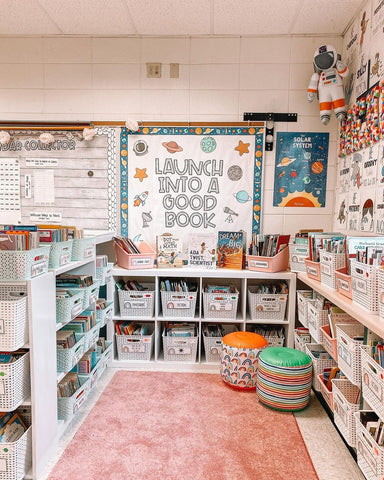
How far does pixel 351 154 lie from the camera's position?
2.79m

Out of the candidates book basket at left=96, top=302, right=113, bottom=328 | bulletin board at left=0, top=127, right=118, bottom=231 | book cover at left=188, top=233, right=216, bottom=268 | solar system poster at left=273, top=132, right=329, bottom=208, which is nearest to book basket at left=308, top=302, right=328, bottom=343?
book cover at left=188, top=233, right=216, bottom=268

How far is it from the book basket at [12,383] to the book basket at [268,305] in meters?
1.84

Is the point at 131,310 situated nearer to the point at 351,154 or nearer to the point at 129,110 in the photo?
the point at 129,110

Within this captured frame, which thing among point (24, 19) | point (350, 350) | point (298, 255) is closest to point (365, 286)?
point (350, 350)

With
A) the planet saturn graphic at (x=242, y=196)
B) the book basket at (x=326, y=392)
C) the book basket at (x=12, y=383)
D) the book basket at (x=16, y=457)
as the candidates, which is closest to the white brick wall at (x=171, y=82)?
the planet saturn graphic at (x=242, y=196)

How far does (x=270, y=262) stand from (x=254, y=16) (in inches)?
76.7

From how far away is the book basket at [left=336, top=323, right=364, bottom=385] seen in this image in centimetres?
166

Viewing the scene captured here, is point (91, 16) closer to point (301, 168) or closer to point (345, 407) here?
point (301, 168)

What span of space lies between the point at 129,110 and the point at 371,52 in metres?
1.96

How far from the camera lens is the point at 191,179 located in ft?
10.5

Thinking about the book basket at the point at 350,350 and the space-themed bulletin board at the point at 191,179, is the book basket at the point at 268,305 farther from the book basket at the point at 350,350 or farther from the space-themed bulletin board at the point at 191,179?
the book basket at the point at 350,350

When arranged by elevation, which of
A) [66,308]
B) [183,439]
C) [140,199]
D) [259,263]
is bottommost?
[183,439]

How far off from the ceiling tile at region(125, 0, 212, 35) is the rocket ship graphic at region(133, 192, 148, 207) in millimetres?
1394

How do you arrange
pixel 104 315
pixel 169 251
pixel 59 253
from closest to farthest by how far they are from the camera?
pixel 59 253, pixel 104 315, pixel 169 251
